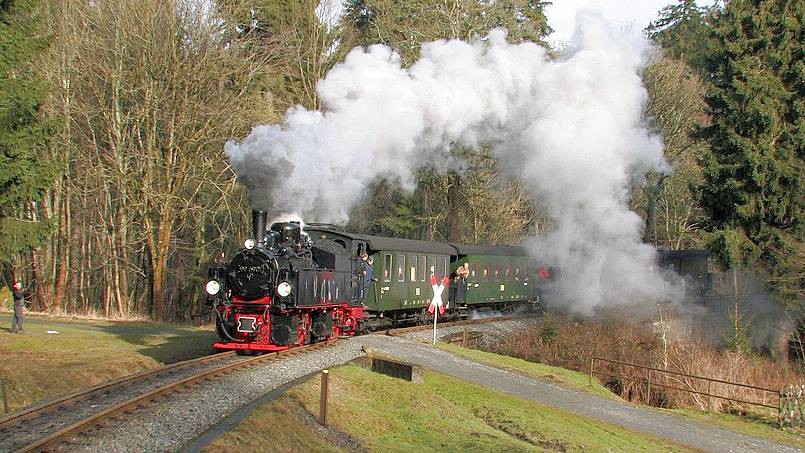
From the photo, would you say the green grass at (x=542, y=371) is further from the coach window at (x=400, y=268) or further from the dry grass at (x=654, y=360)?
the coach window at (x=400, y=268)

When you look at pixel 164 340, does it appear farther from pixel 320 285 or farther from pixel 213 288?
pixel 320 285

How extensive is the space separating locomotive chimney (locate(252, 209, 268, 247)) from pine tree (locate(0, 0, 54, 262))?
509cm

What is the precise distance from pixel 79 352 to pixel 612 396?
12.8 metres

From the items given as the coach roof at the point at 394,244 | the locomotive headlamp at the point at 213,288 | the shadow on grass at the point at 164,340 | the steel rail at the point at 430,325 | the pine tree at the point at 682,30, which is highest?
the pine tree at the point at 682,30

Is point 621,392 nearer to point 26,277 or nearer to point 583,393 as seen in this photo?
point 583,393

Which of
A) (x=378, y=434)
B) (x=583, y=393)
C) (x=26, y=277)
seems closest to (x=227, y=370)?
(x=378, y=434)

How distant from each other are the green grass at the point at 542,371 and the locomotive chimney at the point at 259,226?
6.09 meters

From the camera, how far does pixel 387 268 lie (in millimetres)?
25094

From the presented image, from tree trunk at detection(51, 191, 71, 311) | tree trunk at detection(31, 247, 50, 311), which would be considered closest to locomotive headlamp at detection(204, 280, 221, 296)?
tree trunk at detection(51, 191, 71, 311)

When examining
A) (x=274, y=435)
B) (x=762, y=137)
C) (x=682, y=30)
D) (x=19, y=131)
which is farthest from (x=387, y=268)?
(x=682, y=30)

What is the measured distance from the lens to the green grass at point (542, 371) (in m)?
19.5

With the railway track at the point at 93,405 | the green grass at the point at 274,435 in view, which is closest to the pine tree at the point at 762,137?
the railway track at the point at 93,405

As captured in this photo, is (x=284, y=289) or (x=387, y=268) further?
(x=387, y=268)

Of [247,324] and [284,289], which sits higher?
[284,289]
